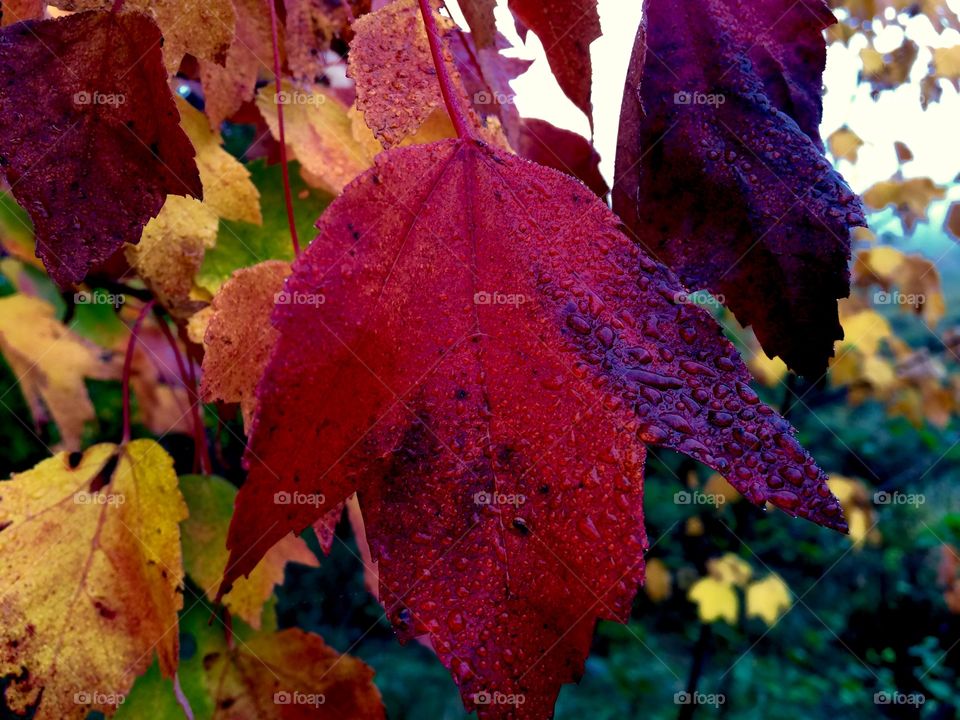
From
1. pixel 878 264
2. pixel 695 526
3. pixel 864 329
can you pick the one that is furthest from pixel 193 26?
pixel 695 526

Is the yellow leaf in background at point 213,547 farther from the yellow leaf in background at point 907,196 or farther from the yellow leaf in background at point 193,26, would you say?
the yellow leaf in background at point 907,196

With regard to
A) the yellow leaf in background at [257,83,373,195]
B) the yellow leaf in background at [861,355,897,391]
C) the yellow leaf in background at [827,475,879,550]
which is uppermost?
the yellow leaf in background at [257,83,373,195]

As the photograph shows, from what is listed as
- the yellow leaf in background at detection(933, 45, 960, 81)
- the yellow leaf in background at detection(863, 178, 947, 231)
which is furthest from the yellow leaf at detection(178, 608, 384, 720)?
the yellow leaf in background at detection(863, 178, 947, 231)

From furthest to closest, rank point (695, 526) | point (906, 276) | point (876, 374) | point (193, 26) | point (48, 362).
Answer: point (695, 526) → point (876, 374) → point (906, 276) → point (48, 362) → point (193, 26)

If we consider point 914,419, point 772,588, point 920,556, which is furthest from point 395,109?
point 920,556

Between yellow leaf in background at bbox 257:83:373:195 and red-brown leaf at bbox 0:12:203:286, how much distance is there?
23 centimetres

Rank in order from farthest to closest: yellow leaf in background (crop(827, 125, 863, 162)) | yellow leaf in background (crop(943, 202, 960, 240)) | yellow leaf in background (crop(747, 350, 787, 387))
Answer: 1. yellow leaf in background (crop(747, 350, 787, 387))
2. yellow leaf in background (crop(827, 125, 863, 162))
3. yellow leaf in background (crop(943, 202, 960, 240))

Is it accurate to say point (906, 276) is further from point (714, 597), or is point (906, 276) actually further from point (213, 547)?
point (213, 547)

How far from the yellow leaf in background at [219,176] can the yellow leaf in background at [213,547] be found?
0.28 metres

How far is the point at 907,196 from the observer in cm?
204

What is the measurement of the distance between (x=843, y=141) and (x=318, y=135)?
71.7 inches

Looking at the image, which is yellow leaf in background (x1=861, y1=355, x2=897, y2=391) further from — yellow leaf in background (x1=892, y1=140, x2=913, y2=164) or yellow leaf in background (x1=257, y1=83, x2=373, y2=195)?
yellow leaf in background (x1=257, y1=83, x2=373, y2=195)

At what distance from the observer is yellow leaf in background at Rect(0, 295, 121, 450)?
107 centimetres

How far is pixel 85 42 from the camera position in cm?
43
